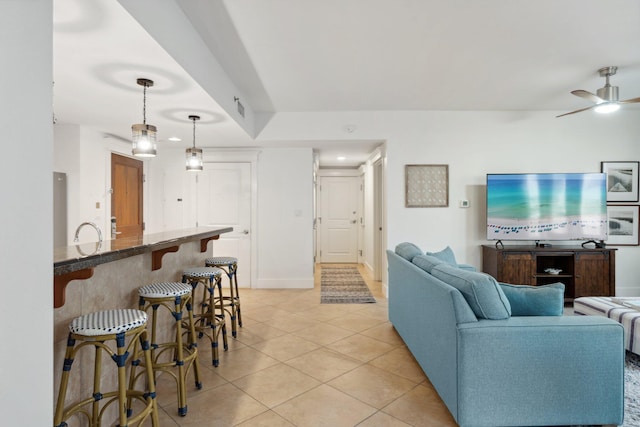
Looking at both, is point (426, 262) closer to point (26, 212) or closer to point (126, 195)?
point (26, 212)

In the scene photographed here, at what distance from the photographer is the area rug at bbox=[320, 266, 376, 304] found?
468 cm

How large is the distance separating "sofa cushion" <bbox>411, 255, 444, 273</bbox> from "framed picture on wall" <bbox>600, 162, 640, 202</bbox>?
367 centimetres

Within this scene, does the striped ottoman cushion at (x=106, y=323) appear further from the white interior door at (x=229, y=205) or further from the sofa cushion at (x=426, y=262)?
the white interior door at (x=229, y=205)

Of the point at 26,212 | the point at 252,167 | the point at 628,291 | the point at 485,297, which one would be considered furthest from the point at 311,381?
the point at 628,291

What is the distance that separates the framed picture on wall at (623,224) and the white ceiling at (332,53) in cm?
156

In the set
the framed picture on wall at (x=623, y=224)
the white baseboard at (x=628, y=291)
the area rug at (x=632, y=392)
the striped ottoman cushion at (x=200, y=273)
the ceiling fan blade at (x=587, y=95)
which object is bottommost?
the area rug at (x=632, y=392)

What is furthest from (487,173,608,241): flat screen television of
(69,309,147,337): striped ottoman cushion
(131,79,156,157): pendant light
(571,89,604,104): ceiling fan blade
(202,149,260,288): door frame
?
(69,309,147,337): striped ottoman cushion

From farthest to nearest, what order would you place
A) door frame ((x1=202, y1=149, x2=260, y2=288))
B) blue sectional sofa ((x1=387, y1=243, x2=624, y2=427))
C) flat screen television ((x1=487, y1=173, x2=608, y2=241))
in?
door frame ((x1=202, y1=149, x2=260, y2=288))
flat screen television ((x1=487, y1=173, x2=608, y2=241))
blue sectional sofa ((x1=387, y1=243, x2=624, y2=427))

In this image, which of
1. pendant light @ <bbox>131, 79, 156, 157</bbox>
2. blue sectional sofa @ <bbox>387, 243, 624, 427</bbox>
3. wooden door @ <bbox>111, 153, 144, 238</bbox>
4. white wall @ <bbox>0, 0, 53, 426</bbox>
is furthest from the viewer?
wooden door @ <bbox>111, 153, 144, 238</bbox>

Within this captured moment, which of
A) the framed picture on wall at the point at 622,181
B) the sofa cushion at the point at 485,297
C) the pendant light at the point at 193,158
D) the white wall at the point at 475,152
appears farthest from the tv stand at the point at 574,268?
the pendant light at the point at 193,158

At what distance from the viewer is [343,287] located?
5.45m

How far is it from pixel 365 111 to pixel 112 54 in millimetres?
3257

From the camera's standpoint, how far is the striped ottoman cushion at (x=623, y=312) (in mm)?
2523

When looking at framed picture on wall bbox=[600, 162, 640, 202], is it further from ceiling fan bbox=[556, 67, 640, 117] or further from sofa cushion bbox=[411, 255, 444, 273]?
sofa cushion bbox=[411, 255, 444, 273]
